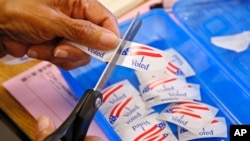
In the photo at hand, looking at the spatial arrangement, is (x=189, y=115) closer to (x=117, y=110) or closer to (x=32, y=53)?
(x=117, y=110)

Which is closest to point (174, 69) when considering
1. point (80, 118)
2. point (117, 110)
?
point (117, 110)

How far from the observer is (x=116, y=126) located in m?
0.63

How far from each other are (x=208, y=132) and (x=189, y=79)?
12 cm

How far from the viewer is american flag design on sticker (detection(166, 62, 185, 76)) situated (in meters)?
0.69

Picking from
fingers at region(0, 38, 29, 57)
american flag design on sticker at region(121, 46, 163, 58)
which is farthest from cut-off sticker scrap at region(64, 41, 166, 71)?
fingers at region(0, 38, 29, 57)

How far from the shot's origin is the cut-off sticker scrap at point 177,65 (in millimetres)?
692

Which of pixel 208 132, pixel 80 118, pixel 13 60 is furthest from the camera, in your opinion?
pixel 13 60

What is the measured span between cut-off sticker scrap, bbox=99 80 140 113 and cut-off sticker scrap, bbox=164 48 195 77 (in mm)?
64

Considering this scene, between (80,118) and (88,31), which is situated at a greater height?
(88,31)

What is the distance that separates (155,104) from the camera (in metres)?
0.65

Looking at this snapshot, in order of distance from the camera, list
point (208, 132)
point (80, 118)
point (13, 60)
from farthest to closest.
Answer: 1. point (13, 60)
2. point (208, 132)
3. point (80, 118)

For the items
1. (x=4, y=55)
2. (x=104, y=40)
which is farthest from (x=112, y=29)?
(x=4, y=55)

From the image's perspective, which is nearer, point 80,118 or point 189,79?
point 80,118

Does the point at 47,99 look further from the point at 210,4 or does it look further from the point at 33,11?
the point at 210,4
